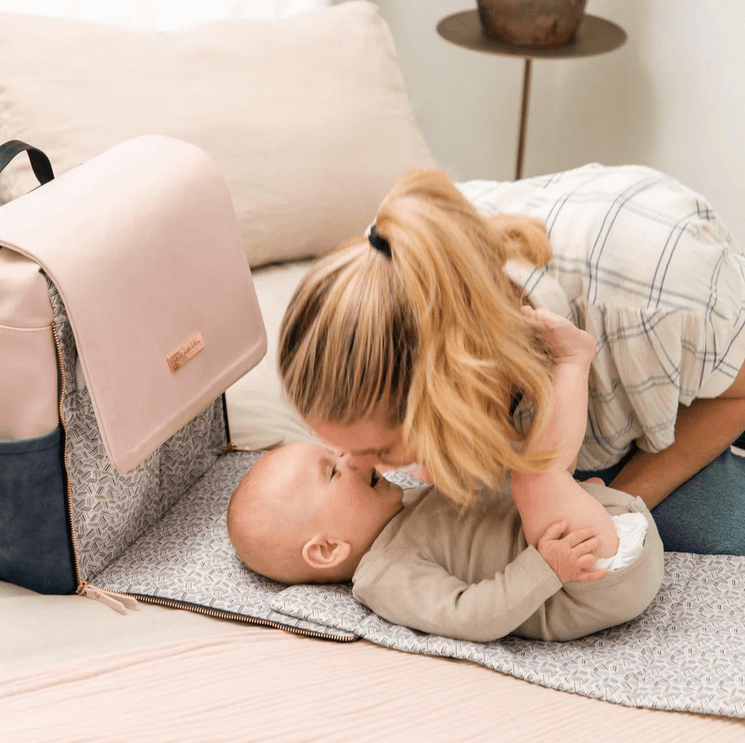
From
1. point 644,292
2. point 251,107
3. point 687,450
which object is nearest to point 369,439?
point 644,292

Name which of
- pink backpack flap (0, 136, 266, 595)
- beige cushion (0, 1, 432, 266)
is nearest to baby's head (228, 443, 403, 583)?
pink backpack flap (0, 136, 266, 595)

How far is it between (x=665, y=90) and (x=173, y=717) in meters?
1.97

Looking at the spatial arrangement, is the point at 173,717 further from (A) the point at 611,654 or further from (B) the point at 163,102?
(B) the point at 163,102

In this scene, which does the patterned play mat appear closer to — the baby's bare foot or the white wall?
the baby's bare foot

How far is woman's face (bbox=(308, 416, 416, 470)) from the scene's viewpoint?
913 millimetres

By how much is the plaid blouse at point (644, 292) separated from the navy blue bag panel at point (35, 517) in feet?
1.92

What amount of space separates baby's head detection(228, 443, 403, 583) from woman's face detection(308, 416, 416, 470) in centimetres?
8

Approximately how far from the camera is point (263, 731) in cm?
75

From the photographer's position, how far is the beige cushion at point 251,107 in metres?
1.42

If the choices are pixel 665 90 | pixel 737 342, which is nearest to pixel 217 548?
Answer: pixel 737 342

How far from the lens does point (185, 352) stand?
3.37ft

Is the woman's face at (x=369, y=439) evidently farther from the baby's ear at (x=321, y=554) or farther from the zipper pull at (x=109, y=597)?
the zipper pull at (x=109, y=597)

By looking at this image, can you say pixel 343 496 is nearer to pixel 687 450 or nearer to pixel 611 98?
pixel 687 450

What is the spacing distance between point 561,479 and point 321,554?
29 centimetres
